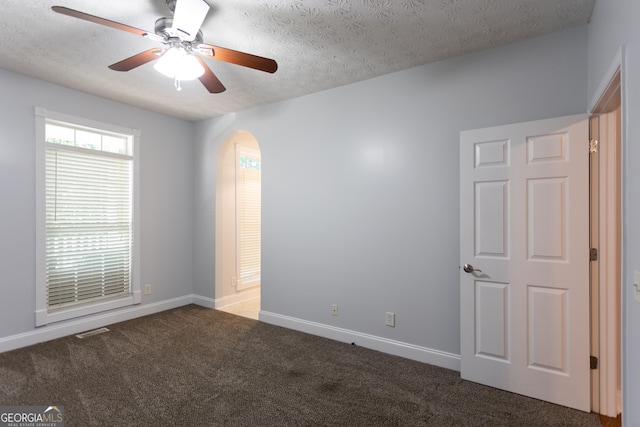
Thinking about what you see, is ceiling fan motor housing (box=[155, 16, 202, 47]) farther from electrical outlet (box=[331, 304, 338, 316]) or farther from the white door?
electrical outlet (box=[331, 304, 338, 316])

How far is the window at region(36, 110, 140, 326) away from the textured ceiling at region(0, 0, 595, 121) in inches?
25.6

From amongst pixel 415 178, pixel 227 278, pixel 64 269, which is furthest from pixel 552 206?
pixel 64 269

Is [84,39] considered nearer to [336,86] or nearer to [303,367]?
[336,86]

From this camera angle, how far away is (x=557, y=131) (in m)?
2.24

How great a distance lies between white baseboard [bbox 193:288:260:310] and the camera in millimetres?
4535

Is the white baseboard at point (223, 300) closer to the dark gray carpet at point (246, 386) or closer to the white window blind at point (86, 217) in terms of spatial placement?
the white window blind at point (86, 217)

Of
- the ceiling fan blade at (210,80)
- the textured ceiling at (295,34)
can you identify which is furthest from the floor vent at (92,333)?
the ceiling fan blade at (210,80)

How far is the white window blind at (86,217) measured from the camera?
3.44 metres

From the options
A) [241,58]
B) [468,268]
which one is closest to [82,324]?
[241,58]

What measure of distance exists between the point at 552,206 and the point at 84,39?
363 centimetres

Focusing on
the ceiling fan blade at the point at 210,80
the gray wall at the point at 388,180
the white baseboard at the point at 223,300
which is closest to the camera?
the ceiling fan blade at the point at 210,80

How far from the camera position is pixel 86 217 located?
369 centimetres

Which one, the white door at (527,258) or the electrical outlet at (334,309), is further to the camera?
the electrical outlet at (334,309)

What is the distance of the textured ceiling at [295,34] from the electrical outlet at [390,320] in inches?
89.7
